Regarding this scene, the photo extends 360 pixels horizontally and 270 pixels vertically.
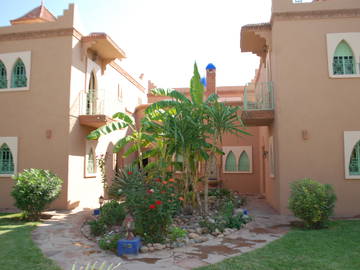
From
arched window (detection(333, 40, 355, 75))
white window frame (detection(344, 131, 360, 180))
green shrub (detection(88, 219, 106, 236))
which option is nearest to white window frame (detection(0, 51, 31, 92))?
green shrub (detection(88, 219, 106, 236))

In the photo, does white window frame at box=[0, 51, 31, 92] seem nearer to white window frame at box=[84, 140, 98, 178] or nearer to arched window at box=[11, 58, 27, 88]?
arched window at box=[11, 58, 27, 88]

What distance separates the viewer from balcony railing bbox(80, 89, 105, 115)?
13.4 m

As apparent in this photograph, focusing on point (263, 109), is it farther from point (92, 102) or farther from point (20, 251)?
point (20, 251)

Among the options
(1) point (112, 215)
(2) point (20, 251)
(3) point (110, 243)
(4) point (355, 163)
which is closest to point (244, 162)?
(4) point (355, 163)

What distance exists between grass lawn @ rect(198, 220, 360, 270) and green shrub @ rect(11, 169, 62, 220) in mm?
6390

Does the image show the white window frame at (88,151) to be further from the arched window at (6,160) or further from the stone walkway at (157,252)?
the stone walkway at (157,252)

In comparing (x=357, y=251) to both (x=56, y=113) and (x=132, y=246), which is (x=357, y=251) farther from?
(x=56, y=113)

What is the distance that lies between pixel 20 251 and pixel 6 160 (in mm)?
7105

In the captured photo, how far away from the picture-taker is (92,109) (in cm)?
1397

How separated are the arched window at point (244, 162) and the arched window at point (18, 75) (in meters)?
10.9

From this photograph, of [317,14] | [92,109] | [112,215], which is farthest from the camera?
[92,109]

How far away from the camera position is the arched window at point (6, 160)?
41.9 feet

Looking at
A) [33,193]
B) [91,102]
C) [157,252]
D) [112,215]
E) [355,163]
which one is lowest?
[157,252]

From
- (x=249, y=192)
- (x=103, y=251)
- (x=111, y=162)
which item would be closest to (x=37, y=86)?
(x=111, y=162)
